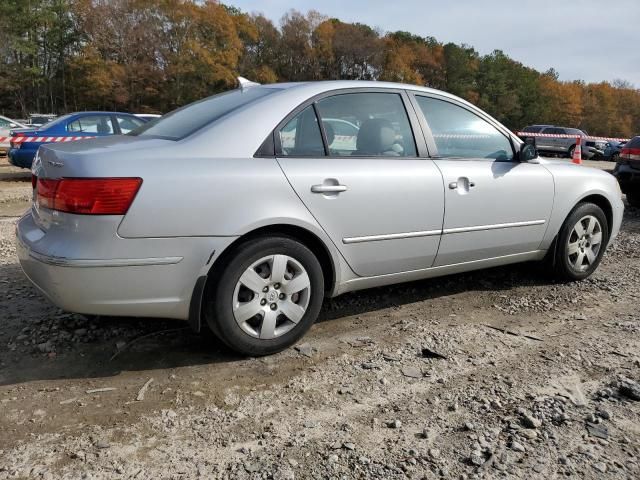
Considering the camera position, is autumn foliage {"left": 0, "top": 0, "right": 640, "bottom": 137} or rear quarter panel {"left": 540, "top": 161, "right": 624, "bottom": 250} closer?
rear quarter panel {"left": 540, "top": 161, "right": 624, "bottom": 250}

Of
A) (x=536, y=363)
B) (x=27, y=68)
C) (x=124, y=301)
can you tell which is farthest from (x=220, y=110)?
(x=27, y=68)

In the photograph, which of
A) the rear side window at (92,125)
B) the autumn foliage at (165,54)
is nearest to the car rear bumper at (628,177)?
the rear side window at (92,125)

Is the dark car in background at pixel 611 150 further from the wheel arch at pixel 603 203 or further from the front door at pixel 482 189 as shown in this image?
the front door at pixel 482 189

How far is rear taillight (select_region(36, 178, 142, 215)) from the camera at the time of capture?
8.12ft

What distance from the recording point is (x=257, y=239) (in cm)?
283

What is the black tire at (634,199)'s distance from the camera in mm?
8906

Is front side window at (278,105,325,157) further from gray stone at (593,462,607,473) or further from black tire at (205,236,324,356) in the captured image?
gray stone at (593,462,607,473)

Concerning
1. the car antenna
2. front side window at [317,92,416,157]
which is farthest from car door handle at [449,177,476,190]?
the car antenna

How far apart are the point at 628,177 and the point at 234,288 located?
8.35 m

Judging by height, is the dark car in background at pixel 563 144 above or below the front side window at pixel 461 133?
below

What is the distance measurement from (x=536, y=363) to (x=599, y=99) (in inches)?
3421

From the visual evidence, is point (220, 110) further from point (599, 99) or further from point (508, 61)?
point (599, 99)

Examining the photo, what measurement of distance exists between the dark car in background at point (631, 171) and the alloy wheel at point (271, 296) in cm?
788

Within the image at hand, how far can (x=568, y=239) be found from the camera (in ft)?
14.1
